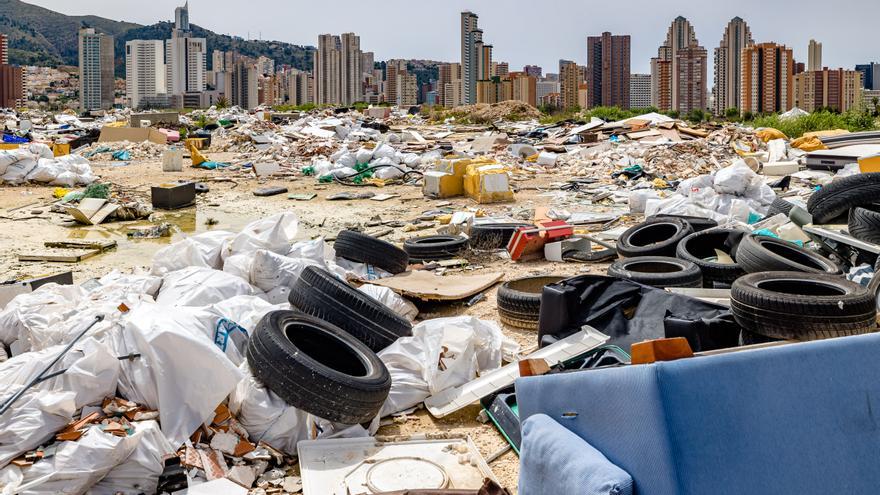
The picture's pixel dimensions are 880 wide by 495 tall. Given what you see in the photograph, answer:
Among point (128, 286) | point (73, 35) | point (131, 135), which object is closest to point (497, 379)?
point (128, 286)

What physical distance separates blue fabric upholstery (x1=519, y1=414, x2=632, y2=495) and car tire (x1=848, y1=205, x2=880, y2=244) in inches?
193

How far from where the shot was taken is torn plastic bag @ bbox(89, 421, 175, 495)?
3.37m

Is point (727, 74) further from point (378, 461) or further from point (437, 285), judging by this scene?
point (378, 461)

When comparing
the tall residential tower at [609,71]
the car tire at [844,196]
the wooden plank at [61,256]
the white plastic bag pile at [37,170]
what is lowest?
the wooden plank at [61,256]

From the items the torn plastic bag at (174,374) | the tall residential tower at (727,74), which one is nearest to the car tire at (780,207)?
the torn plastic bag at (174,374)

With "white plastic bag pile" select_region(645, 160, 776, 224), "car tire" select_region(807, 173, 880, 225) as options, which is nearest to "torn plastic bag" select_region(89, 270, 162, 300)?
"car tire" select_region(807, 173, 880, 225)

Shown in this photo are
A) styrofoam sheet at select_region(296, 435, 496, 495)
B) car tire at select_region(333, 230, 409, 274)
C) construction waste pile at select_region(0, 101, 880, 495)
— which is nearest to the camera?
construction waste pile at select_region(0, 101, 880, 495)

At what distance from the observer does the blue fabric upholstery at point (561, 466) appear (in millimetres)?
2100

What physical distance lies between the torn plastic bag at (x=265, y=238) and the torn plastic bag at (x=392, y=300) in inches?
34.6

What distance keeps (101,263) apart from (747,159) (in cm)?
1073

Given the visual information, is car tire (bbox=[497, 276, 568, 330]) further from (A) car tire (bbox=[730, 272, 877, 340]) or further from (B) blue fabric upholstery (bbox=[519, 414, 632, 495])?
(B) blue fabric upholstery (bbox=[519, 414, 632, 495])

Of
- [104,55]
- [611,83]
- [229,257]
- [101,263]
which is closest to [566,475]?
[229,257]

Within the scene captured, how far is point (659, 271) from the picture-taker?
6.84 meters

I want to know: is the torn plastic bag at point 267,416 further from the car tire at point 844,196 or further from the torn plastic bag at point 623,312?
the car tire at point 844,196
